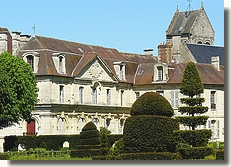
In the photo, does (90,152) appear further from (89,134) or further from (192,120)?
(192,120)

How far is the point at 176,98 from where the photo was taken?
139 ft

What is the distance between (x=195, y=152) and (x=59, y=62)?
59.0ft

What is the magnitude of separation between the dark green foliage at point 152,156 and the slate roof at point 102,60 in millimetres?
16775

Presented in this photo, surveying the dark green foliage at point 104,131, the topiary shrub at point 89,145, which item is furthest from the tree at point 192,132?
the dark green foliage at point 104,131

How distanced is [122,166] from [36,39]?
21057mm

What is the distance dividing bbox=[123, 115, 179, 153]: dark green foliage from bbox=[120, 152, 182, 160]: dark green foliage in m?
0.44

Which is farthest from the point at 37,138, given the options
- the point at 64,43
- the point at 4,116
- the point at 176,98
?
the point at 176,98

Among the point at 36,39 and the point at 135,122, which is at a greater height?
the point at 36,39

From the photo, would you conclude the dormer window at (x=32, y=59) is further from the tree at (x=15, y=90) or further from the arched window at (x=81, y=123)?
the arched window at (x=81, y=123)

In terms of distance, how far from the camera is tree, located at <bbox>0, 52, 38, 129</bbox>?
32.2 meters

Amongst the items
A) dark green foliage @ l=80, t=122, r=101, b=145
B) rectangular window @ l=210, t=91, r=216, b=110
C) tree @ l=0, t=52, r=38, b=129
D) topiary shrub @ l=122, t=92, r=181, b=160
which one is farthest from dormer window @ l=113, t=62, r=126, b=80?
topiary shrub @ l=122, t=92, r=181, b=160

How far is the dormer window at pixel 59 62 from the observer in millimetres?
39312

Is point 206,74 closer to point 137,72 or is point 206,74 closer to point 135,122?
point 137,72

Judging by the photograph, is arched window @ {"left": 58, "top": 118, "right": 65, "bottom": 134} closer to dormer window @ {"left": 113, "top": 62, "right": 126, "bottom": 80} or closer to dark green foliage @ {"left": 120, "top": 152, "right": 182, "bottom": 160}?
dormer window @ {"left": 113, "top": 62, "right": 126, "bottom": 80}
